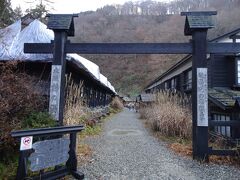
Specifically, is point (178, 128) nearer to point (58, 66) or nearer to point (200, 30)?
point (200, 30)

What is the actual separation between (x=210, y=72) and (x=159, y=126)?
4057 mm

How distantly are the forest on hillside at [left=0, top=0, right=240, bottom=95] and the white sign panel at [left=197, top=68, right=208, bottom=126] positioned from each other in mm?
48185

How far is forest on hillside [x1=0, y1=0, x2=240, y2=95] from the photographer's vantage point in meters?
63.5

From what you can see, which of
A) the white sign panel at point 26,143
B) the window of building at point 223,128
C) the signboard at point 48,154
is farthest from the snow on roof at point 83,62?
the window of building at point 223,128

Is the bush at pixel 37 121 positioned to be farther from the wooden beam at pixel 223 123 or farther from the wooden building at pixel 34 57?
the wooden beam at pixel 223 123

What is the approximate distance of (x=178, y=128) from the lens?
9.04m

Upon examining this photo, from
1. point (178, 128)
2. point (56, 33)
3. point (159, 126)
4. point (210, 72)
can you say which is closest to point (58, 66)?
point (56, 33)

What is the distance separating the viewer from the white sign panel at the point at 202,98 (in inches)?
235

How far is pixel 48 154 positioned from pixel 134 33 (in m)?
79.7

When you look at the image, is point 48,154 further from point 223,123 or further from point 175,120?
point 175,120

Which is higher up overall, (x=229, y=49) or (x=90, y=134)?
(x=229, y=49)

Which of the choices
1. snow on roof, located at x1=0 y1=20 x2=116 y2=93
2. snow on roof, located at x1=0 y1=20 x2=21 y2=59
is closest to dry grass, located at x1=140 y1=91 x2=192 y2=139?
snow on roof, located at x1=0 y1=20 x2=116 y2=93

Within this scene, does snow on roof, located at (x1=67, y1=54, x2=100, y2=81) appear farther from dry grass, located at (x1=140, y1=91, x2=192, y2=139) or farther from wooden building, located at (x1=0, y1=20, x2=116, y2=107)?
dry grass, located at (x1=140, y1=91, x2=192, y2=139)

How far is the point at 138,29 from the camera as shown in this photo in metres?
82.7
